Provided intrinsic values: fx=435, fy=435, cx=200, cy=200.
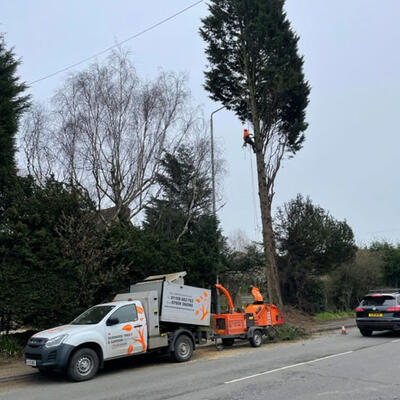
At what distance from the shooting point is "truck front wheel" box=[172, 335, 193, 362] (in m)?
12.4

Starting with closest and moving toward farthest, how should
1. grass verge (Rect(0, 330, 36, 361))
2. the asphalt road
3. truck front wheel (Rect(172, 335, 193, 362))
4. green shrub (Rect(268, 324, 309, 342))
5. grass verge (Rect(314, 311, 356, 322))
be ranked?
the asphalt road, truck front wheel (Rect(172, 335, 193, 362)), grass verge (Rect(0, 330, 36, 361)), green shrub (Rect(268, 324, 309, 342)), grass verge (Rect(314, 311, 356, 322))

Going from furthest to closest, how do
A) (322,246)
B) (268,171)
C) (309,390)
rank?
(322,246) < (268,171) < (309,390)

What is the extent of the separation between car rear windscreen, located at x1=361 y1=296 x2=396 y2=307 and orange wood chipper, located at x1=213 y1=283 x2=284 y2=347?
3689 millimetres

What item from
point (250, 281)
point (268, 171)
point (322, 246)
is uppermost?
point (268, 171)

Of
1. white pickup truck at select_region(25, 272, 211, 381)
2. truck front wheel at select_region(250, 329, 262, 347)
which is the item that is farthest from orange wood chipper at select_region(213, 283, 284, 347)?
white pickup truck at select_region(25, 272, 211, 381)

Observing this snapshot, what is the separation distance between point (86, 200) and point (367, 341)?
11292 millimetres

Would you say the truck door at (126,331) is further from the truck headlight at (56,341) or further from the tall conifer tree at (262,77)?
the tall conifer tree at (262,77)

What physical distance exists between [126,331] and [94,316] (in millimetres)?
949

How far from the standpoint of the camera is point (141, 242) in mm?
16391

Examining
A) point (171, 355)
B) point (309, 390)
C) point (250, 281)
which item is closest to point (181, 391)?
point (309, 390)

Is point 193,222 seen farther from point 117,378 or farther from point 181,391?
point 181,391

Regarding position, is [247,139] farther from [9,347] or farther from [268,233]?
[9,347]

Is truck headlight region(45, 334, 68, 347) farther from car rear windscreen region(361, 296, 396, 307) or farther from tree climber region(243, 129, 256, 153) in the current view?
tree climber region(243, 129, 256, 153)

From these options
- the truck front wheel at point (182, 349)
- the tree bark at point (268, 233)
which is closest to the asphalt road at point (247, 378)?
the truck front wheel at point (182, 349)
